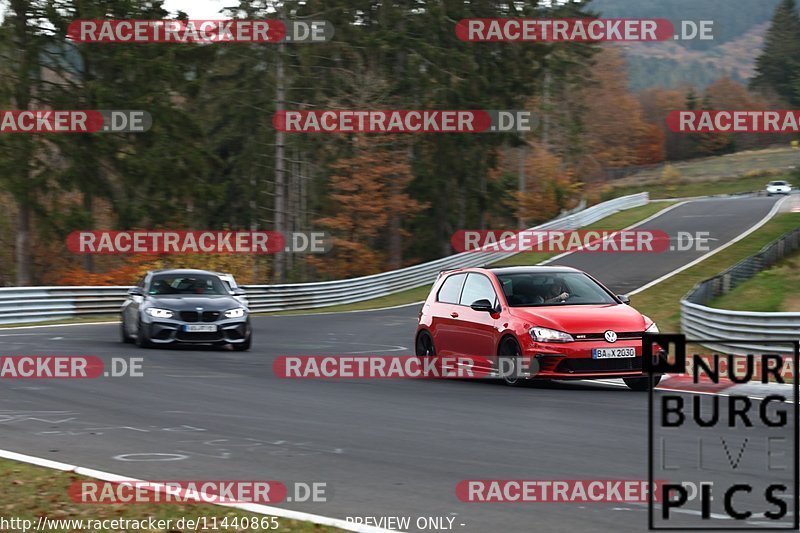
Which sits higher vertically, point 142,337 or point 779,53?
point 779,53

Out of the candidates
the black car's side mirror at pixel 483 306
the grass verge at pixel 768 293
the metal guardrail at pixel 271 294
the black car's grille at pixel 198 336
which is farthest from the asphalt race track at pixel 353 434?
the metal guardrail at pixel 271 294

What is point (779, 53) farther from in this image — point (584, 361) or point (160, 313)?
point (584, 361)

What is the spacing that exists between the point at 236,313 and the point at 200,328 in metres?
0.68

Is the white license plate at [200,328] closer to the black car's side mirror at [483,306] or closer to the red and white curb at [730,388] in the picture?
the black car's side mirror at [483,306]

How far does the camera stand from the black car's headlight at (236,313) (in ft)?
67.8

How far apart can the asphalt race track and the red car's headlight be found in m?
0.61

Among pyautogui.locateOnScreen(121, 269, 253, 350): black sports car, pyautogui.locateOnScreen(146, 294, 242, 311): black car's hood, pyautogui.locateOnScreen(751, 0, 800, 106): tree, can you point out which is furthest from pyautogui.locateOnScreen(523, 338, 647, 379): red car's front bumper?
pyautogui.locateOnScreen(751, 0, 800, 106): tree

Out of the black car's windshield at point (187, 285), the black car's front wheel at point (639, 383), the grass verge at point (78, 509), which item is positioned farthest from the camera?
the black car's windshield at point (187, 285)

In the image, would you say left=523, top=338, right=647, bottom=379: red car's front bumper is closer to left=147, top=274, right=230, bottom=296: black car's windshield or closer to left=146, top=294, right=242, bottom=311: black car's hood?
left=146, top=294, right=242, bottom=311: black car's hood

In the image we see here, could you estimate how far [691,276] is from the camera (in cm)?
4231

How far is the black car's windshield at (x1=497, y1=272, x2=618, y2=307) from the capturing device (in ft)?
50.3

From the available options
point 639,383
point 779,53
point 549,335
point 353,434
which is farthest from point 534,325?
point 779,53

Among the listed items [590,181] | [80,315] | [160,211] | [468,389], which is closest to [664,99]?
[590,181]

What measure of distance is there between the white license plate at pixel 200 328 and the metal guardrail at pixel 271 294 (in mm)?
10205
